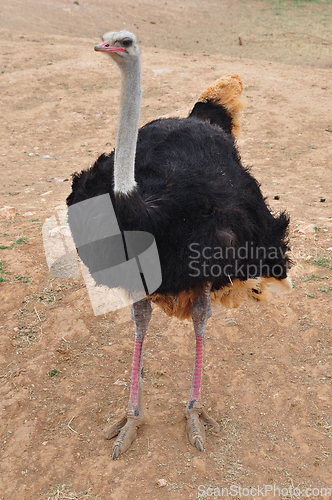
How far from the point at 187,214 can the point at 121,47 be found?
2.88 feet

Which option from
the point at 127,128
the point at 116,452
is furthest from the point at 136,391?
the point at 127,128

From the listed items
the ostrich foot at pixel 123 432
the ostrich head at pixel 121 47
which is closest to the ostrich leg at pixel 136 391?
the ostrich foot at pixel 123 432

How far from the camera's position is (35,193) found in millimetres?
6582

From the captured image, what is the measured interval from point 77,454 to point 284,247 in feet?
6.18

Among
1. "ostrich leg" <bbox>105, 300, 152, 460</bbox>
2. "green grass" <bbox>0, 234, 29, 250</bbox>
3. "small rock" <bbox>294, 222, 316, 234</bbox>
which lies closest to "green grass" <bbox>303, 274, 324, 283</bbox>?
"small rock" <bbox>294, 222, 316, 234</bbox>

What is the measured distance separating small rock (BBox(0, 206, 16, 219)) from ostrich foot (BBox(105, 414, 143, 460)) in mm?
3225

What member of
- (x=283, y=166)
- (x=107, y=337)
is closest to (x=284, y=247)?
(x=107, y=337)

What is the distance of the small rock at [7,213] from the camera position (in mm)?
5730

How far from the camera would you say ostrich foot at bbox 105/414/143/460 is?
3084 millimetres

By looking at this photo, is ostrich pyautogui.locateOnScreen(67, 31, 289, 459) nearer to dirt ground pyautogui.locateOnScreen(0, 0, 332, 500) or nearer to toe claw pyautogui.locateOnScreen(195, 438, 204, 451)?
toe claw pyautogui.locateOnScreen(195, 438, 204, 451)

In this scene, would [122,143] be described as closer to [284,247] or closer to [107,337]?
[284,247]

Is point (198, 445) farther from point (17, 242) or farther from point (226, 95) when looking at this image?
point (17, 242)

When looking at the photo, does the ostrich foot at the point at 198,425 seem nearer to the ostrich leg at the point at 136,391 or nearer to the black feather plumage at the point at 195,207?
the ostrich leg at the point at 136,391

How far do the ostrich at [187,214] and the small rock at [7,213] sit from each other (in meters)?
2.77
